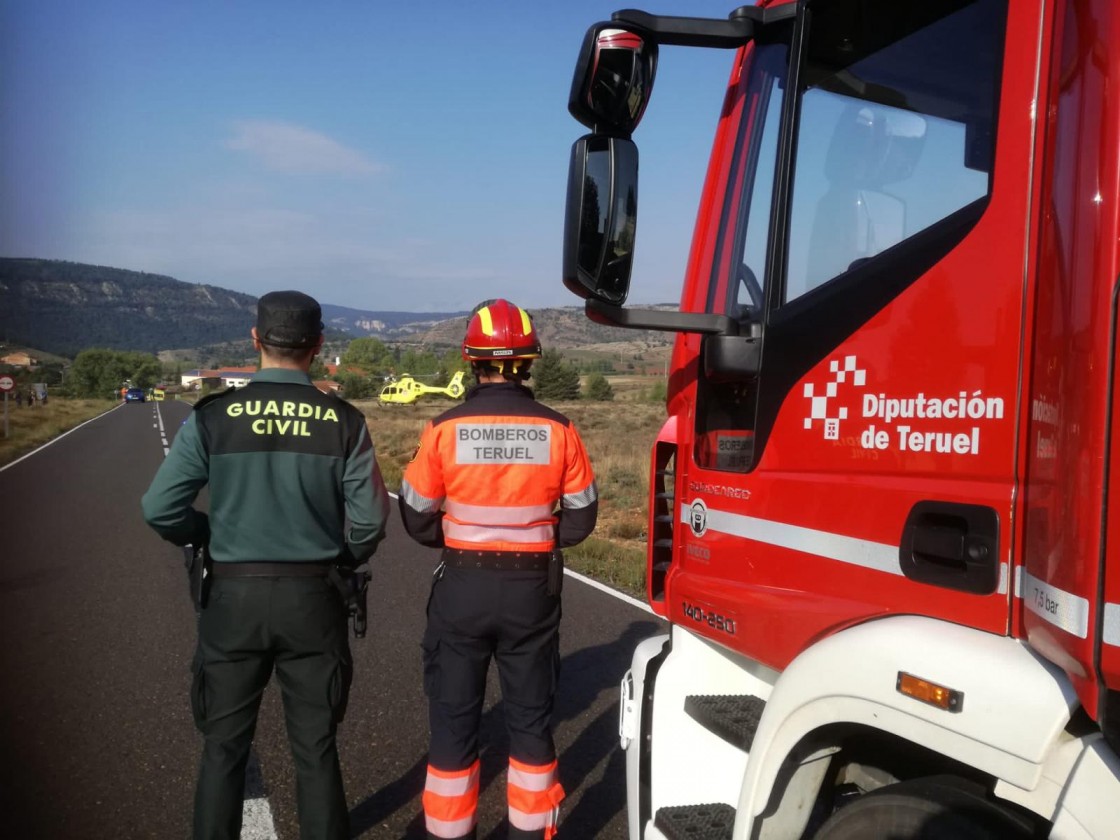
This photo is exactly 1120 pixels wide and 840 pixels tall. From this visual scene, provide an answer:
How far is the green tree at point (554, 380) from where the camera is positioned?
190 feet

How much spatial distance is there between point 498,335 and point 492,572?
2.69ft

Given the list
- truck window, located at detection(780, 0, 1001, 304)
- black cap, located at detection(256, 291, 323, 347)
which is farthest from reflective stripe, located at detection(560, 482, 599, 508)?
truck window, located at detection(780, 0, 1001, 304)

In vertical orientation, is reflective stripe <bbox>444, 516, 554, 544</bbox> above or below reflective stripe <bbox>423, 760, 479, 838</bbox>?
above

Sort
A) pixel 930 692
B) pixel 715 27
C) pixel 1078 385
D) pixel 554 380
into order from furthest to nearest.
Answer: pixel 554 380
pixel 715 27
pixel 930 692
pixel 1078 385

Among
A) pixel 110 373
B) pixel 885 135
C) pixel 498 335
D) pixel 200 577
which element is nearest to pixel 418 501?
pixel 498 335

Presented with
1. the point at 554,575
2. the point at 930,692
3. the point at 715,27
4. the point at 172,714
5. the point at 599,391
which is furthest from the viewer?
the point at 599,391

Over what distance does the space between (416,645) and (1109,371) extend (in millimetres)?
5600

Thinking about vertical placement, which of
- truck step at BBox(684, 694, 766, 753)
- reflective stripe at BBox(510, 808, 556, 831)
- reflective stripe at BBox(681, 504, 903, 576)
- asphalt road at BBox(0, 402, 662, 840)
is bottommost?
asphalt road at BBox(0, 402, 662, 840)

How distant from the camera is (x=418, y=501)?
3.42m

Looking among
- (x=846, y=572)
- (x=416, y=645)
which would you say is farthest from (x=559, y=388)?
(x=846, y=572)

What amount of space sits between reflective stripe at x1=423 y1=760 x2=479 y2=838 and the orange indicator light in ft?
6.32

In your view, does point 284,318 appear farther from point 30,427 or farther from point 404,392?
point 404,392

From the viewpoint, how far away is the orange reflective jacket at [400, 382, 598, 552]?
11.1ft

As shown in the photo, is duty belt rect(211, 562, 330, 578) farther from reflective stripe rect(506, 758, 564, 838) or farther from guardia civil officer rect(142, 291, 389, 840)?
reflective stripe rect(506, 758, 564, 838)
